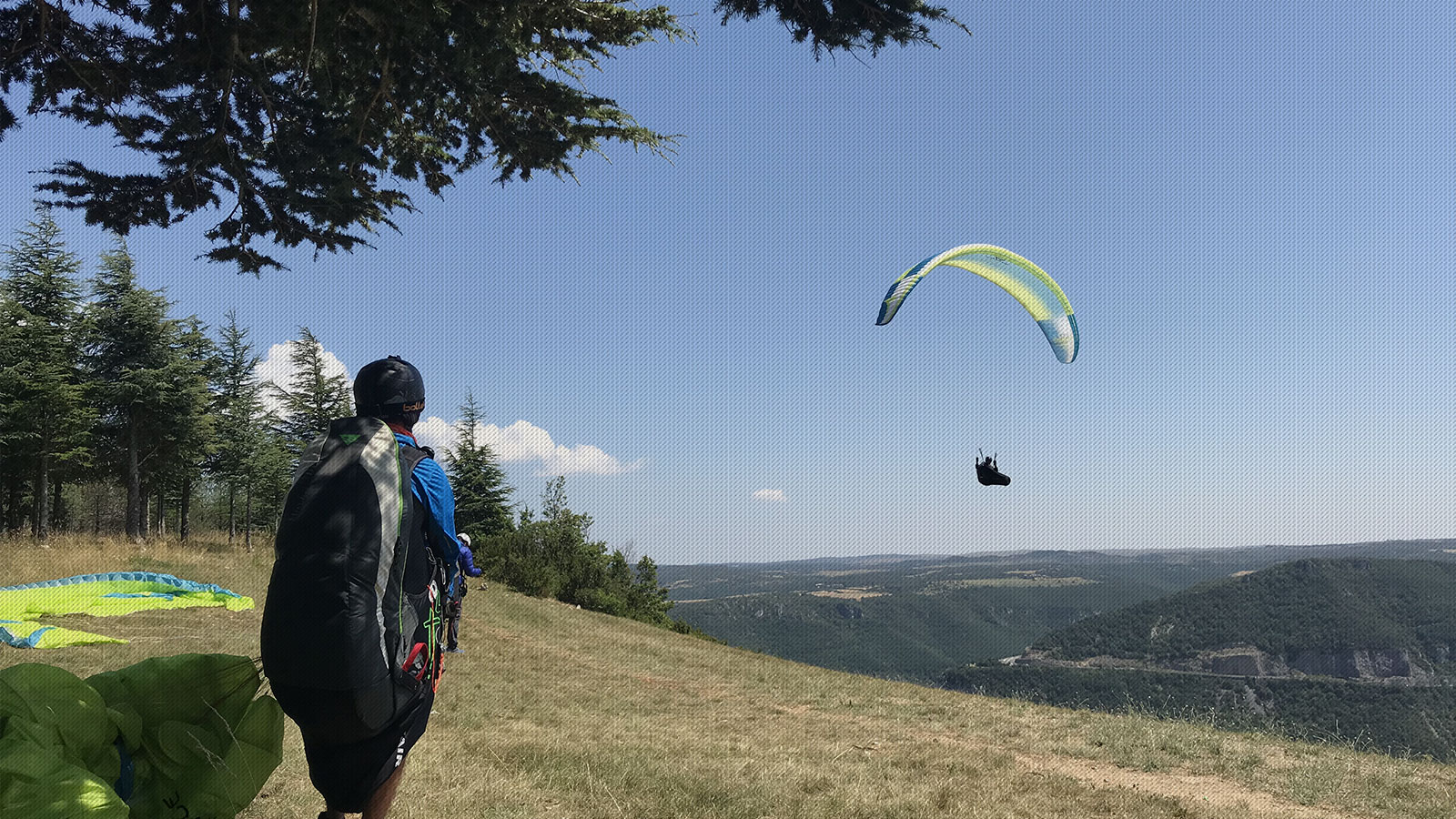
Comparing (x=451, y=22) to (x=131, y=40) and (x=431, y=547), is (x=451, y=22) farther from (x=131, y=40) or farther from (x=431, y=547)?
(x=431, y=547)

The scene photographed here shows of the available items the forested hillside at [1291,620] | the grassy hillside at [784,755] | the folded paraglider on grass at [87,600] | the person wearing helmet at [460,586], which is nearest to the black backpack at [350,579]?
the person wearing helmet at [460,586]

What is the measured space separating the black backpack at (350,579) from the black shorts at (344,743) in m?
0.05

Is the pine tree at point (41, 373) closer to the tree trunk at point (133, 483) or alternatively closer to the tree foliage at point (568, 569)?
the tree trunk at point (133, 483)

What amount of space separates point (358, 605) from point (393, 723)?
571 mm

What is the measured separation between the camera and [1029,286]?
11.0 m

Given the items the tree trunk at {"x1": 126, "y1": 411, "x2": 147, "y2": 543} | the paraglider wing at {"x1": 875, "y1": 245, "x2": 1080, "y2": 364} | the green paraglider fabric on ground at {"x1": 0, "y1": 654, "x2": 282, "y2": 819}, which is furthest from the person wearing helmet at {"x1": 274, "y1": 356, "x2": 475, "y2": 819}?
the tree trunk at {"x1": 126, "y1": 411, "x2": 147, "y2": 543}

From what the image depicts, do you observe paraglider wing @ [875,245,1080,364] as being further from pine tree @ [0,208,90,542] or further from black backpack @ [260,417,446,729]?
pine tree @ [0,208,90,542]

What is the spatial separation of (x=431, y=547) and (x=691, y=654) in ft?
60.8

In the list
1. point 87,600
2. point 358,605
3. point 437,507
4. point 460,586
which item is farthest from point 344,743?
point 87,600

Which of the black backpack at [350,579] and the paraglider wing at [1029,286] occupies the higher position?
the paraglider wing at [1029,286]

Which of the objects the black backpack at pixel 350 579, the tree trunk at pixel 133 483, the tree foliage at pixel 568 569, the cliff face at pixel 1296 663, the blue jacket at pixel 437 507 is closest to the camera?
the black backpack at pixel 350 579

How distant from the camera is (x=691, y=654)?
20.7 m

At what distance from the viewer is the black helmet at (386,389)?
3.25 m

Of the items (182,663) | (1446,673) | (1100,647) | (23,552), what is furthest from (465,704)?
(1446,673)
